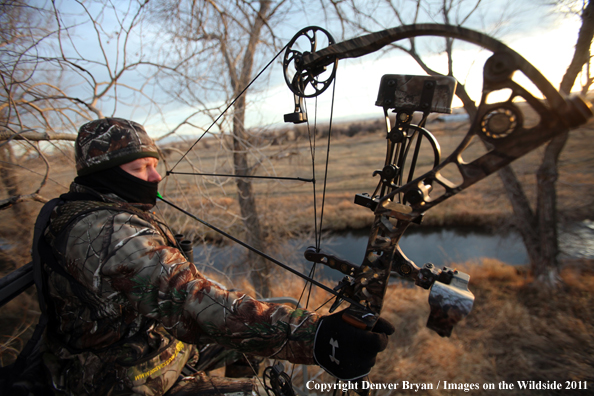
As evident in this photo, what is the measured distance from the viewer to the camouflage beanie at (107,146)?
1.58m

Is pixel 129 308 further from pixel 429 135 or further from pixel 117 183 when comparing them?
pixel 429 135

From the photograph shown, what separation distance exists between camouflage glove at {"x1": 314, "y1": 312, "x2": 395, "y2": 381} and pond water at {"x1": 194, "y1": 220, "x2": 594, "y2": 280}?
6431 millimetres

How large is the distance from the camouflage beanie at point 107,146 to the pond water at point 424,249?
6110mm

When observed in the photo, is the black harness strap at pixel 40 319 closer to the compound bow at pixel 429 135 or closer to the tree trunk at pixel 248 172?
the compound bow at pixel 429 135

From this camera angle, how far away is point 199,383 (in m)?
1.77

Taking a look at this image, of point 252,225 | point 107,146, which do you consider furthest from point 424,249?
point 107,146

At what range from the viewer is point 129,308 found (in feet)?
4.72

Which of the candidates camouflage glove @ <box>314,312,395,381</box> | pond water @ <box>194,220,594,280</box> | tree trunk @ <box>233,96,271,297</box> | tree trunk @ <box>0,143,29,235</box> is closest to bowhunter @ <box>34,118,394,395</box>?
camouflage glove @ <box>314,312,395,381</box>

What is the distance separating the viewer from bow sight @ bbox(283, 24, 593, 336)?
1023 millimetres

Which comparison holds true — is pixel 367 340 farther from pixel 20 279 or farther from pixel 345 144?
pixel 345 144

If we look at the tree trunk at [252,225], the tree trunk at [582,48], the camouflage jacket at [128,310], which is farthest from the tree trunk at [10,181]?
the tree trunk at [582,48]

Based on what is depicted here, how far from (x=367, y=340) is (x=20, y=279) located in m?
1.92

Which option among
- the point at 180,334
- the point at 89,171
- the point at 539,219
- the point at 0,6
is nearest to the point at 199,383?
the point at 180,334

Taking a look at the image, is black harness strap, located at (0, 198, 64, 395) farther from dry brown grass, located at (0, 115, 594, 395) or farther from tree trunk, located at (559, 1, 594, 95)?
tree trunk, located at (559, 1, 594, 95)
